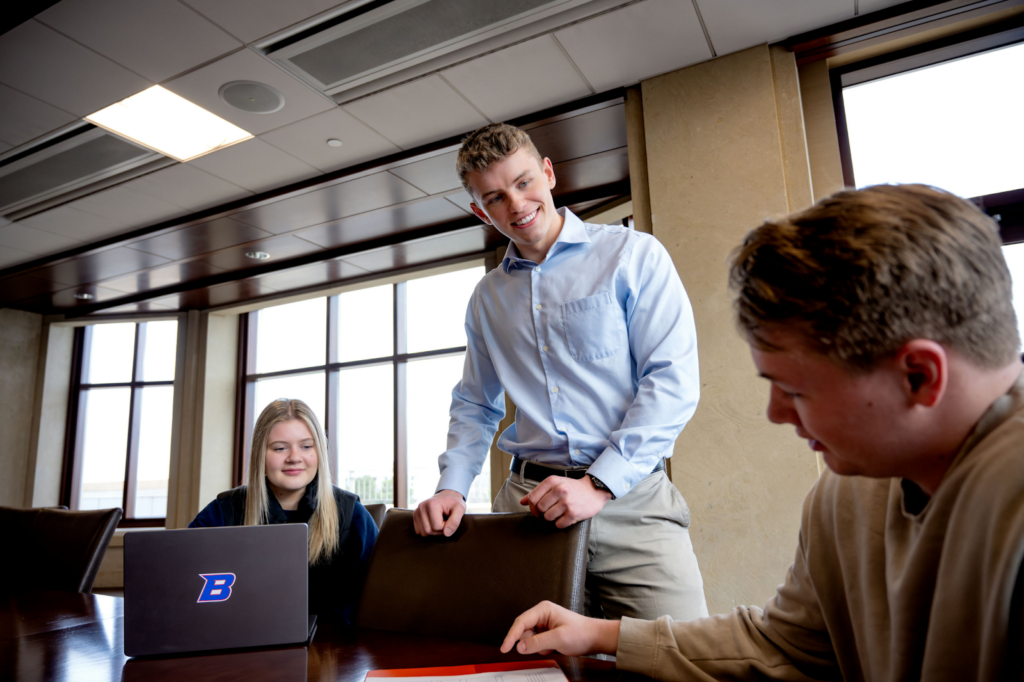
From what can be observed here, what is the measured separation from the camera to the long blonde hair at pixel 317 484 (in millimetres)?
1945

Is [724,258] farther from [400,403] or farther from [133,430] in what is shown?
[133,430]

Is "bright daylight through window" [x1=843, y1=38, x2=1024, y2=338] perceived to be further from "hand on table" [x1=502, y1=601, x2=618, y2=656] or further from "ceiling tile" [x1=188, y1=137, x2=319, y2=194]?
"ceiling tile" [x1=188, y1=137, x2=319, y2=194]

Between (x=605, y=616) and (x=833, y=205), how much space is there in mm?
1082

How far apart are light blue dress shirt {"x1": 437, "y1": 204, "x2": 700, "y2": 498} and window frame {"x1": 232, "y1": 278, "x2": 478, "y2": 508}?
4680 millimetres

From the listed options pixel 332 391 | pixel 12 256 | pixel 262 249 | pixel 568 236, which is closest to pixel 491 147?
pixel 568 236

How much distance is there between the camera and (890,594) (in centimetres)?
62

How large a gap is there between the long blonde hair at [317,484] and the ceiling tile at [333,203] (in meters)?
2.24

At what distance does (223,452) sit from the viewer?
7070 millimetres

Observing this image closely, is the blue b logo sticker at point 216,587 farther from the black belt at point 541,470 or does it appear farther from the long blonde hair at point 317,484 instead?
the long blonde hair at point 317,484

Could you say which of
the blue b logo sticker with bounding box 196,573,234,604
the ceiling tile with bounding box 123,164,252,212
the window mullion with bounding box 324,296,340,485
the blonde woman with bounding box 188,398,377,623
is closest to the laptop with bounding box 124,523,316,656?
the blue b logo sticker with bounding box 196,573,234,604

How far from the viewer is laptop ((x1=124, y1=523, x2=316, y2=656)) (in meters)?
1.08

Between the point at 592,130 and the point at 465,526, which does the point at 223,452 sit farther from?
the point at 465,526

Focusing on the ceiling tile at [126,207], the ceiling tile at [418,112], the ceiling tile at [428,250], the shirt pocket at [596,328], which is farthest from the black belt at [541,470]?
the ceiling tile at [126,207]

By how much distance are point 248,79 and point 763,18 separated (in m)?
2.45
